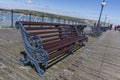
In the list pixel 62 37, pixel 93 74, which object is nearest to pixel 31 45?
pixel 93 74

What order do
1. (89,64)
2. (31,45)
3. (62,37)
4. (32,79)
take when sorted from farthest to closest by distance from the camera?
1. (62,37)
2. (89,64)
3. (31,45)
4. (32,79)

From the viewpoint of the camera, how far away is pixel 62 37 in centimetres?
628

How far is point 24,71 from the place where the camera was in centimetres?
381

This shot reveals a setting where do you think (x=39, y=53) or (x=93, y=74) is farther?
(x=93, y=74)

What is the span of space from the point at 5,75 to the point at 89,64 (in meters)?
2.65

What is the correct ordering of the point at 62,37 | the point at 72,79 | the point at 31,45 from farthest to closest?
1. the point at 62,37
2. the point at 31,45
3. the point at 72,79

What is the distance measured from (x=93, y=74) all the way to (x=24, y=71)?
1804 mm

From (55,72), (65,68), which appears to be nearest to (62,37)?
(65,68)

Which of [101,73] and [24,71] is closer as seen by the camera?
[24,71]

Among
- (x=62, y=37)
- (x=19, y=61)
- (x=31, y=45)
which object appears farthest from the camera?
(x=62, y=37)

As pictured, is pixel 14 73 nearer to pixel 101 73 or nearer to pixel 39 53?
pixel 39 53

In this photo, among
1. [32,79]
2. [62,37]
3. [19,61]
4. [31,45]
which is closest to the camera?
[32,79]

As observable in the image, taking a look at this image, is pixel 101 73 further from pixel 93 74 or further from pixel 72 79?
pixel 72 79

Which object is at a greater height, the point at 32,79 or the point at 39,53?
the point at 39,53
